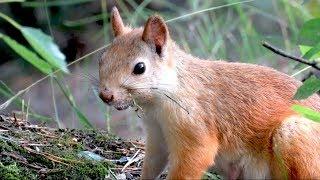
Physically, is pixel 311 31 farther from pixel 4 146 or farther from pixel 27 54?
pixel 4 146

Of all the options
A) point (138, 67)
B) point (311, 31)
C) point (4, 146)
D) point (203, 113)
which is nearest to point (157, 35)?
point (138, 67)

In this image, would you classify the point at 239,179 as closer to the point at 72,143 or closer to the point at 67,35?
the point at 72,143

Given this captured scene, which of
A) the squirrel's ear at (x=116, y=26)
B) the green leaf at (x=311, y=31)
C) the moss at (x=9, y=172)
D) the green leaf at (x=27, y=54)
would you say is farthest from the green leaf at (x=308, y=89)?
Result: the moss at (x=9, y=172)

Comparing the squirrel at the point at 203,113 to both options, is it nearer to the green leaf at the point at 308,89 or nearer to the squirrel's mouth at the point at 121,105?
the squirrel's mouth at the point at 121,105

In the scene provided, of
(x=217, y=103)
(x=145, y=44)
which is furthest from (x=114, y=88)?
(x=217, y=103)

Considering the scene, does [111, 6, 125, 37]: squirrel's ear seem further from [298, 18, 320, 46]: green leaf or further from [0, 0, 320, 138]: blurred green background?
[0, 0, 320, 138]: blurred green background
